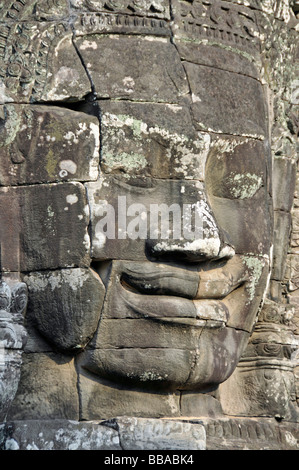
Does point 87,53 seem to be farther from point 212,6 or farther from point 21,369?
point 21,369

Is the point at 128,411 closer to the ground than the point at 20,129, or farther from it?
closer to the ground

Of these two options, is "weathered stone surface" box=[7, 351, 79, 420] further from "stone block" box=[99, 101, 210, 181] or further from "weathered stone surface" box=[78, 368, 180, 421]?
"stone block" box=[99, 101, 210, 181]

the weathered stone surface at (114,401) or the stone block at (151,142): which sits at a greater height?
the stone block at (151,142)

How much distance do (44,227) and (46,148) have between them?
1.83 ft

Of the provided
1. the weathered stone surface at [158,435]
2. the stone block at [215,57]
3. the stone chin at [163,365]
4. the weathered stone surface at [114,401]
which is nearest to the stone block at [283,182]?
the stone block at [215,57]

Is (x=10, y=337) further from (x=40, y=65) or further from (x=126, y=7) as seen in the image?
(x=126, y=7)

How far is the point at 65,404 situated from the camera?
30.5 ft

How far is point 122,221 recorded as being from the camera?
9305mm

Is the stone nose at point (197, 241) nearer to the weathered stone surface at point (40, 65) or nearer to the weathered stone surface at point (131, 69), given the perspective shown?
the weathered stone surface at point (131, 69)

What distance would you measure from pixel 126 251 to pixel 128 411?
3.71ft

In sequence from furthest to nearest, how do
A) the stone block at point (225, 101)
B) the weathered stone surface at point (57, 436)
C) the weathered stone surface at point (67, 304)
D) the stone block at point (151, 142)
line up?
the stone block at point (225, 101) < the stone block at point (151, 142) < the weathered stone surface at point (67, 304) < the weathered stone surface at point (57, 436)

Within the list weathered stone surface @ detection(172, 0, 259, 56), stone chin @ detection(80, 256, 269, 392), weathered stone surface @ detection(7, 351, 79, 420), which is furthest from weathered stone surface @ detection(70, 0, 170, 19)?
weathered stone surface @ detection(7, 351, 79, 420)

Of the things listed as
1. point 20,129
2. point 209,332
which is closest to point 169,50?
point 20,129

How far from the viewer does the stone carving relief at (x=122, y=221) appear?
A: 30.4 feet
